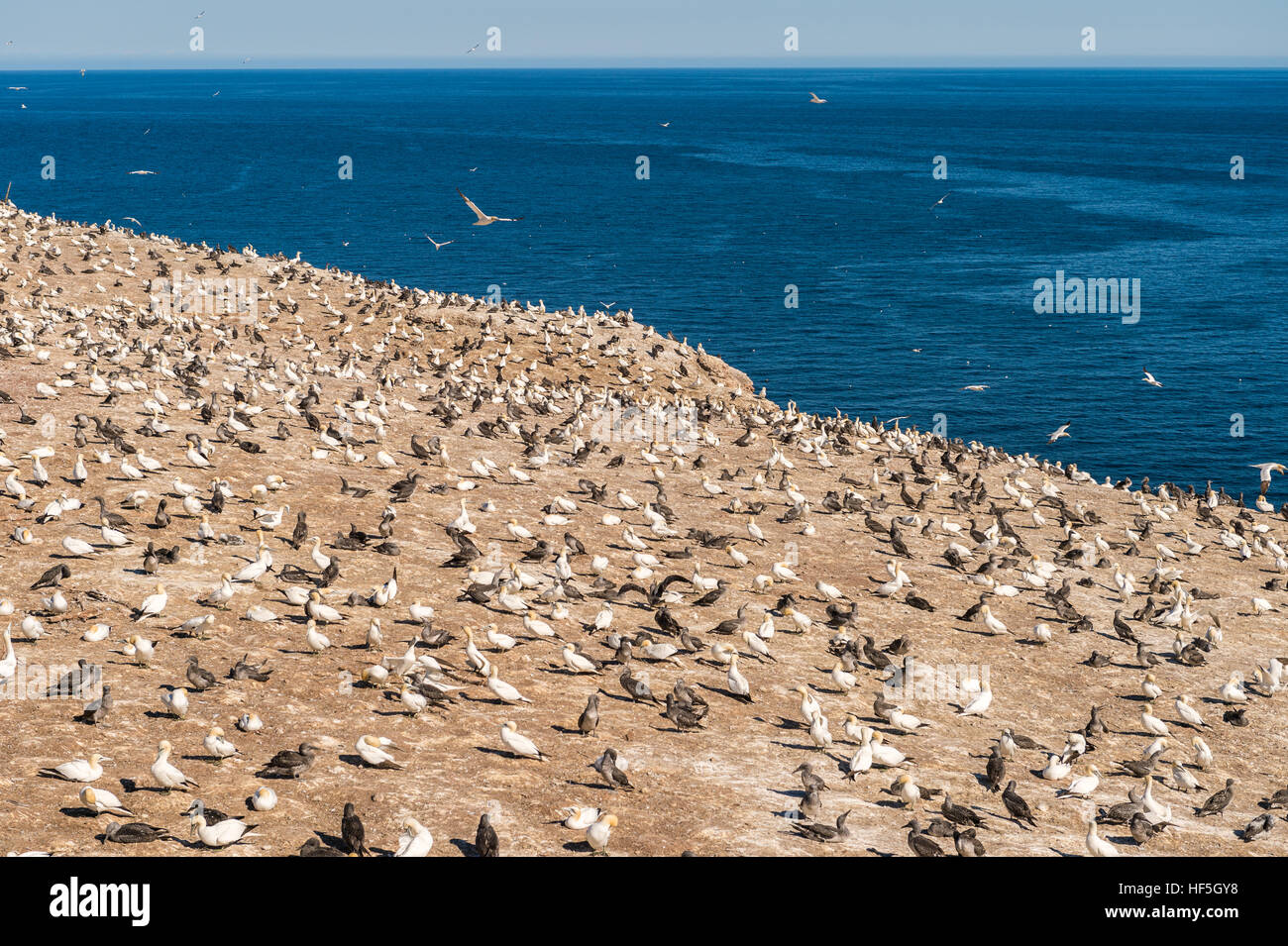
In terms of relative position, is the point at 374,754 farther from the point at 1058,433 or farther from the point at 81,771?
the point at 1058,433

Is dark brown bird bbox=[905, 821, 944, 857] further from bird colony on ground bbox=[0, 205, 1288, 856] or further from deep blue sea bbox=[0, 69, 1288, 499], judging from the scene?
deep blue sea bbox=[0, 69, 1288, 499]

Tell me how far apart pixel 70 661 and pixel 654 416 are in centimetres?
2773

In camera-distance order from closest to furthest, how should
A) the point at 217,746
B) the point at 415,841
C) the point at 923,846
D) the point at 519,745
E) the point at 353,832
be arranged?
the point at 353,832
the point at 415,841
the point at 923,846
the point at 217,746
the point at 519,745

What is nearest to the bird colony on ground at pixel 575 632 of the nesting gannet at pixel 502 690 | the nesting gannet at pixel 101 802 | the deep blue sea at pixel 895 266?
the nesting gannet at pixel 101 802

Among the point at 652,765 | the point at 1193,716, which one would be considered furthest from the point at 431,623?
the point at 1193,716

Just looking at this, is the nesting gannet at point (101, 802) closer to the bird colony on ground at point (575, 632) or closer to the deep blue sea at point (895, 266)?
the bird colony on ground at point (575, 632)

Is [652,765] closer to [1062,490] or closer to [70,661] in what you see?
[70,661]

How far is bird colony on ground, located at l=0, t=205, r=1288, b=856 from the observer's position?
18.2 meters

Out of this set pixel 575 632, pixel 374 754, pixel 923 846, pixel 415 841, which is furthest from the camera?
pixel 575 632

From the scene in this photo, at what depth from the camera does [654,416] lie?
45.8m

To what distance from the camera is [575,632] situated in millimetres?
25391

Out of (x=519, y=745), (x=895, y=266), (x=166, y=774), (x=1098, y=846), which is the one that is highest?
(x=895, y=266)

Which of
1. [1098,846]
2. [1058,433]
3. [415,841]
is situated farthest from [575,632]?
[1058,433]

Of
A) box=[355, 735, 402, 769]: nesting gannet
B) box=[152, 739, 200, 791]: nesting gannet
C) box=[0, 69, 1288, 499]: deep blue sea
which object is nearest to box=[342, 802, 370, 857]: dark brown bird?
box=[355, 735, 402, 769]: nesting gannet
